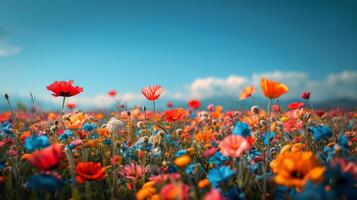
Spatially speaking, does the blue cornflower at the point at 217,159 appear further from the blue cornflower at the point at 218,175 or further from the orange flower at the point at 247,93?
the orange flower at the point at 247,93

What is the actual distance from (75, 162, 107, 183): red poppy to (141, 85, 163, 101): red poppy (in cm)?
174

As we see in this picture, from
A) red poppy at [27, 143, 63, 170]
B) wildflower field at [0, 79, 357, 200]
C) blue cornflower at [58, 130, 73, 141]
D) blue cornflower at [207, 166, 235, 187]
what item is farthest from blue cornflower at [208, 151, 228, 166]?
blue cornflower at [58, 130, 73, 141]

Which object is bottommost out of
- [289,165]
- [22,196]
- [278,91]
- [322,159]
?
[22,196]

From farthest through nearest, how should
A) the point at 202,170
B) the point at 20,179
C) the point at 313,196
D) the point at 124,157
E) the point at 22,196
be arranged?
the point at 124,157 < the point at 202,170 < the point at 20,179 < the point at 22,196 < the point at 313,196

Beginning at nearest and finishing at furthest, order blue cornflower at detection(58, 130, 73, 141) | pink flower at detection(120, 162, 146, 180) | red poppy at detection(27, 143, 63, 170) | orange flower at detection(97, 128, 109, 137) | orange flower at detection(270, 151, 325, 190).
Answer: orange flower at detection(270, 151, 325, 190) < red poppy at detection(27, 143, 63, 170) < pink flower at detection(120, 162, 146, 180) < blue cornflower at detection(58, 130, 73, 141) < orange flower at detection(97, 128, 109, 137)

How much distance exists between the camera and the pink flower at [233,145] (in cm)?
179

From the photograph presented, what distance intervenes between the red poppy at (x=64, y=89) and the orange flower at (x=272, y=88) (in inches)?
75.3

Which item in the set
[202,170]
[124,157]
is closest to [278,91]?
[202,170]

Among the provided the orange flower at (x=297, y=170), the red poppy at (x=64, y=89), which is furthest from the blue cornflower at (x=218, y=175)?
the red poppy at (x=64, y=89)

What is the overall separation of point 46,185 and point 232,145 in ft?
3.50

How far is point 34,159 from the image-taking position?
5.43ft

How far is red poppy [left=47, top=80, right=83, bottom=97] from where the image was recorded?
309cm

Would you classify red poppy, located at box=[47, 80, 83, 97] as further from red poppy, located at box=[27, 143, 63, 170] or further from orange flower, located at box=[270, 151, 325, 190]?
orange flower, located at box=[270, 151, 325, 190]

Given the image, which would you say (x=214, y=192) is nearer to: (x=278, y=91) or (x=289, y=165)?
(x=289, y=165)
